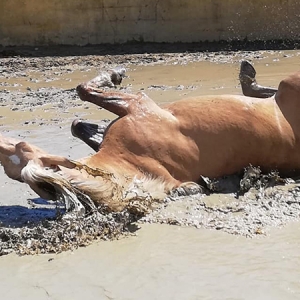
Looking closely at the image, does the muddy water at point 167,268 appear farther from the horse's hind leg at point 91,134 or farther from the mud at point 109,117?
the horse's hind leg at point 91,134

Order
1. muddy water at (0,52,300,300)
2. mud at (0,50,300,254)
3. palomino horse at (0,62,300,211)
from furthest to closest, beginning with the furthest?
1. palomino horse at (0,62,300,211)
2. mud at (0,50,300,254)
3. muddy water at (0,52,300,300)

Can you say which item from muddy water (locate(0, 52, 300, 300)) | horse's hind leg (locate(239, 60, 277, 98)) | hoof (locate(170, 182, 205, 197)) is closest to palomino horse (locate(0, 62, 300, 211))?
hoof (locate(170, 182, 205, 197))

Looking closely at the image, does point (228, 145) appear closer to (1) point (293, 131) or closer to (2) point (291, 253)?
(1) point (293, 131)

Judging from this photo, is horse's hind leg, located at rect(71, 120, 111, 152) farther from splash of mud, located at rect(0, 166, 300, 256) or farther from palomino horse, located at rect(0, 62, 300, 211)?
splash of mud, located at rect(0, 166, 300, 256)

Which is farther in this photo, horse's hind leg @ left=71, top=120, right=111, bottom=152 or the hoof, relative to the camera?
horse's hind leg @ left=71, top=120, right=111, bottom=152

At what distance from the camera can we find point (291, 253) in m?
3.21

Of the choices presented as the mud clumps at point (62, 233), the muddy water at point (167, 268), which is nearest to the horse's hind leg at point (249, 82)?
the muddy water at point (167, 268)

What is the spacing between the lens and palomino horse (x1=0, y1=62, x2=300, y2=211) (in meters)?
3.77

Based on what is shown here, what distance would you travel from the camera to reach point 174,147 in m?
4.04

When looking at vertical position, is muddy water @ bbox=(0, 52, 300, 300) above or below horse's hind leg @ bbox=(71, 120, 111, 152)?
below

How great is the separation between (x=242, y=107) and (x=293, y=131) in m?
0.36

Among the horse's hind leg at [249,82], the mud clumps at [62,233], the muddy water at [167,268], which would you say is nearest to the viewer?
the muddy water at [167,268]

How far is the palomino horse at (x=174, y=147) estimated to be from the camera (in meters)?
3.77

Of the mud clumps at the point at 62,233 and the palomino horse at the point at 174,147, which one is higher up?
the palomino horse at the point at 174,147
